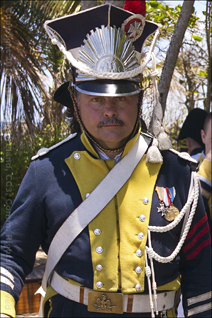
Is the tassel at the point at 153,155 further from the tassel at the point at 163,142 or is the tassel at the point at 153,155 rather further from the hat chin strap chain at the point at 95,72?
the hat chin strap chain at the point at 95,72

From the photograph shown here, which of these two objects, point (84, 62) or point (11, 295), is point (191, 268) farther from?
point (84, 62)

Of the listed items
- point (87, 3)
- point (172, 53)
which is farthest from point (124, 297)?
point (87, 3)

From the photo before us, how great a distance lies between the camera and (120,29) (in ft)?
6.55

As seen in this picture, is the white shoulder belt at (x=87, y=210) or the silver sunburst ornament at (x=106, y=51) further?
the silver sunburst ornament at (x=106, y=51)

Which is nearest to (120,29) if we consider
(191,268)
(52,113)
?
(191,268)

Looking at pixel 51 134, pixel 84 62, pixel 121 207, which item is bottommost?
pixel 51 134

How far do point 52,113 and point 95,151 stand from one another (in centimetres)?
504

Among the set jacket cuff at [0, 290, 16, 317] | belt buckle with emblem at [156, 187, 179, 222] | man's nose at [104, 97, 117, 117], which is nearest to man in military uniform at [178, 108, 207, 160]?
belt buckle with emblem at [156, 187, 179, 222]

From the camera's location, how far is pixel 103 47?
196 cm

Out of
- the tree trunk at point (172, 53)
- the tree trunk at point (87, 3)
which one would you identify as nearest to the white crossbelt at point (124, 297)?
the tree trunk at point (172, 53)

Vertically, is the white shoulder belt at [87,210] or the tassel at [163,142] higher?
the tassel at [163,142]

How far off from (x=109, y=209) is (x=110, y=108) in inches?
19.2

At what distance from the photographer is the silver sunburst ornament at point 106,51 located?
6.38ft

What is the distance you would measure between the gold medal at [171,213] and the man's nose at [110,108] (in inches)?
21.2
